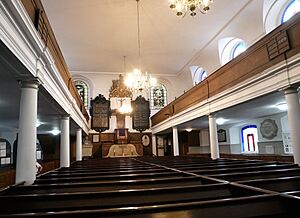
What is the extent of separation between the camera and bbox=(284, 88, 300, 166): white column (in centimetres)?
467

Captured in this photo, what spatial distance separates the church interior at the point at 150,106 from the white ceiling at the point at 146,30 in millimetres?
54

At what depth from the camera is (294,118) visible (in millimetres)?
4734

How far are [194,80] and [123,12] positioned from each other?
755 centimetres

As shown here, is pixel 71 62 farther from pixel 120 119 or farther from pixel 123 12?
pixel 123 12

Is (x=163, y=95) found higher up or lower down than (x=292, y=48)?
higher up

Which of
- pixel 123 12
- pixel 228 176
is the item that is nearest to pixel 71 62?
pixel 123 12

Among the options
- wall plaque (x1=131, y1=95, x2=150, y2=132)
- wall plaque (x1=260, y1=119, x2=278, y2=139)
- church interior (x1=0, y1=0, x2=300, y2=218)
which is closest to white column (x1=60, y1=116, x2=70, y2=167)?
church interior (x1=0, y1=0, x2=300, y2=218)

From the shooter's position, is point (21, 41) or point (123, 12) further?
point (123, 12)

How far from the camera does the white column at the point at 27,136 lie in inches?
146

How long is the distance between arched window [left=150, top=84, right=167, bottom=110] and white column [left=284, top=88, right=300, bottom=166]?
1253cm

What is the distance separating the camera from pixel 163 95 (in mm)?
17562

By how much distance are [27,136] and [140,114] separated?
12361 millimetres

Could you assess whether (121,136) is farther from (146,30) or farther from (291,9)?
(291,9)

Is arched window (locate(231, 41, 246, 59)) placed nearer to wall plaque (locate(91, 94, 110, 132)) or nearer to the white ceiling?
the white ceiling
